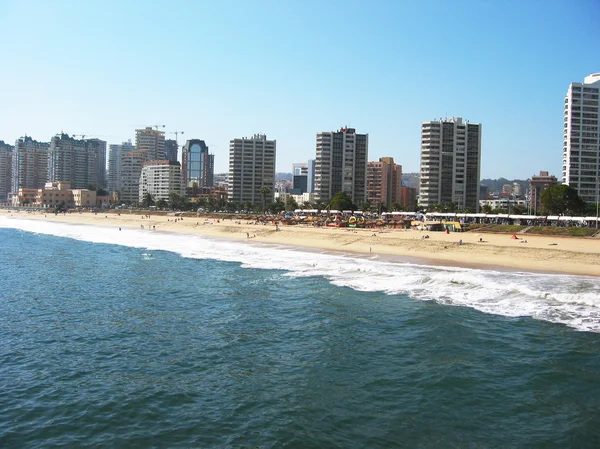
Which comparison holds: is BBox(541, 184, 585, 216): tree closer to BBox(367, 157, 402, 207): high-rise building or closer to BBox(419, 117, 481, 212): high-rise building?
BBox(419, 117, 481, 212): high-rise building

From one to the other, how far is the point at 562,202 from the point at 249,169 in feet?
350

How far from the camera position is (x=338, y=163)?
149 m

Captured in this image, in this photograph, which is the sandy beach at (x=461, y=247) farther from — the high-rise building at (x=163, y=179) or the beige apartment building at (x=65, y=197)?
the beige apartment building at (x=65, y=197)

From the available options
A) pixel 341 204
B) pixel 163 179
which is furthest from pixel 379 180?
pixel 163 179

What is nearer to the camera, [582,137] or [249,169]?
[582,137]

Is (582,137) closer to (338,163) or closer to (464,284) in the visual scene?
(338,163)

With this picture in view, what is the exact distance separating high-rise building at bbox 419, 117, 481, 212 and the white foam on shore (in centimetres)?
8635

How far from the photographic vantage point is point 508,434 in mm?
12305

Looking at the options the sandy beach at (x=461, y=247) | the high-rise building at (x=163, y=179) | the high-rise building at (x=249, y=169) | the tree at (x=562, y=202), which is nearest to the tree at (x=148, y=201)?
the high-rise building at (x=163, y=179)

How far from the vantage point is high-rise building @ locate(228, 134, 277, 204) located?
168250 mm

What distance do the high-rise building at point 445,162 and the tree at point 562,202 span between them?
1777 inches

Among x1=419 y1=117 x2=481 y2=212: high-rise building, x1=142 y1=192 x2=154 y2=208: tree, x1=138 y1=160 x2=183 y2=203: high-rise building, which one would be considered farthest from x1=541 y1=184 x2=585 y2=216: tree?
x1=138 y1=160 x2=183 y2=203: high-rise building

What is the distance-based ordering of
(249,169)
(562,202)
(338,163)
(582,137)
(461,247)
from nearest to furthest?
(461,247)
(562,202)
(582,137)
(338,163)
(249,169)

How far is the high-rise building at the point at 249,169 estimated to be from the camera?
552 feet
